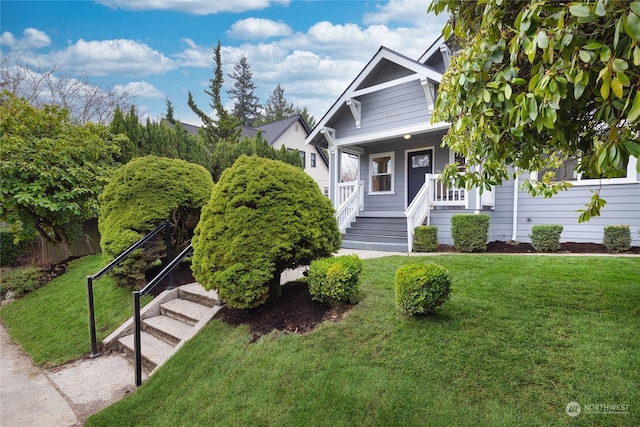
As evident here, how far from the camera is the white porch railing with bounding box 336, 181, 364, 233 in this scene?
9367 millimetres

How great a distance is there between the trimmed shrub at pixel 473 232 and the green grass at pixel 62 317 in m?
6.66

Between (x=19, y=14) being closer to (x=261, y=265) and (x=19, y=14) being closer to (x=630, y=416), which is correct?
(x=261, y=265)

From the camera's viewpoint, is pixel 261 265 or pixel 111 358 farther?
pixel 111 358

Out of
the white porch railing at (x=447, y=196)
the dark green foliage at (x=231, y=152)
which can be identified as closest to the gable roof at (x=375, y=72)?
the white porch railing at (x=447, y=196)

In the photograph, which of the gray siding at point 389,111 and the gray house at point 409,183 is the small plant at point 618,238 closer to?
the gray house at point 409,183

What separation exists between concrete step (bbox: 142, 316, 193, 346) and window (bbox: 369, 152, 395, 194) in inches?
315

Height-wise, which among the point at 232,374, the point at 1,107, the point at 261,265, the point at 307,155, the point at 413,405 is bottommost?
the point at 232,374

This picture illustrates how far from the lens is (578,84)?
4.19 ft

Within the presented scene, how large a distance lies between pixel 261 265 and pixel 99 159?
759 cm

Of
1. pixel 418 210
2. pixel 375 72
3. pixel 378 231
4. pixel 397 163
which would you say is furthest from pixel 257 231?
pixel 397 163

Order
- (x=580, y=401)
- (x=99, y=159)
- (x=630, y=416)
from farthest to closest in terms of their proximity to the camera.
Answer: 1. (x=99, y=159)
2. (x=580, y=401)
3. (x=630, y=416)

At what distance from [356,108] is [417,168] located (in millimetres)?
2806

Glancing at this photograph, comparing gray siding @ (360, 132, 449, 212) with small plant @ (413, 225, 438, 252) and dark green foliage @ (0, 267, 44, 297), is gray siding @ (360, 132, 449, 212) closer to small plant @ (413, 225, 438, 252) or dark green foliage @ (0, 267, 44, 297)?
small plant @ (413, 225, 438, 252)

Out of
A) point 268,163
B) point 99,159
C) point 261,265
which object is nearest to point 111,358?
point 261,265
